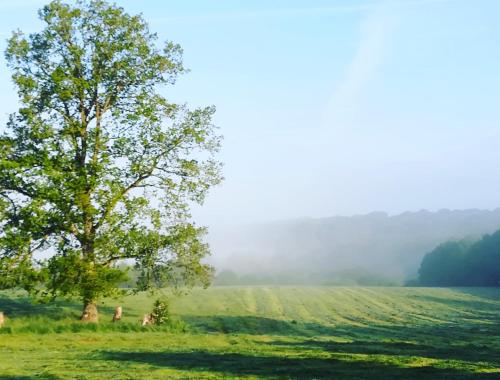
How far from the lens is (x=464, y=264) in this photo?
134000mm

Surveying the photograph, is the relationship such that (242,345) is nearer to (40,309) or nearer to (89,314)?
(89,314)

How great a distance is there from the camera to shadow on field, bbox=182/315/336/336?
4088cm

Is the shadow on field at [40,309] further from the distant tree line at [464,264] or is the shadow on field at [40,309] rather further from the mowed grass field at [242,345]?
the distant tree line at [464,264]

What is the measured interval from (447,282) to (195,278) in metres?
111

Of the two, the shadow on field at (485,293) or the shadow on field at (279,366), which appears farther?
the shadow on field at (485,293)

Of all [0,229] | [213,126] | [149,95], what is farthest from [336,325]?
[0,229]

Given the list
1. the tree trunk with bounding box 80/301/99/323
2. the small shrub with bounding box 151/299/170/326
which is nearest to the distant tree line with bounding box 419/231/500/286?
the small shrub with bounding box 151/299/170/326

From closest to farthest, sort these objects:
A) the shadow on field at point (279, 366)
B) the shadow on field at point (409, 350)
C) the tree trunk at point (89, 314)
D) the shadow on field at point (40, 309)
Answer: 1. the shadow on field at point (279, 366)
2. the shadow on field at point (409, 350)
3. the tree trunk at point (89, 314)
4. the shadow on field at point (40, 309)

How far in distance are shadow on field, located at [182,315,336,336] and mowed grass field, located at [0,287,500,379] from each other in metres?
0.08

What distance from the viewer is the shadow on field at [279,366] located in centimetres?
1900

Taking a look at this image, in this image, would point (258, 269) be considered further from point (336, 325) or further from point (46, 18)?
point (46, 18)

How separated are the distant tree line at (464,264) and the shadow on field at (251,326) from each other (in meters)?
88.6

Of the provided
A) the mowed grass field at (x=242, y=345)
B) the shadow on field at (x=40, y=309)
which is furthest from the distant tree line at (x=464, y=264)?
the shadow on field at (x=40, y=309)

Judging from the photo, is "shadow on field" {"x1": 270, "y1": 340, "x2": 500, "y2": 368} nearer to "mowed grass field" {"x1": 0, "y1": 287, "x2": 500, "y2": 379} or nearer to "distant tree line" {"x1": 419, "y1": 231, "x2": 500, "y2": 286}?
"mowed grass field" {"x1": 0, "y1": 287, "x2": 500, "y2": 379}
